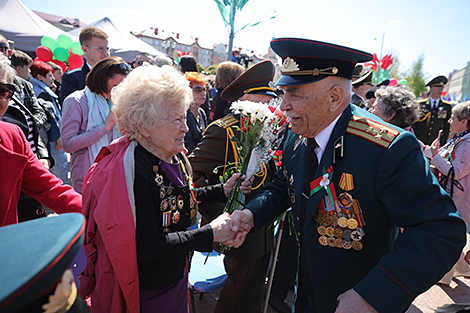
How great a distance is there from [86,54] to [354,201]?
432 centimetres

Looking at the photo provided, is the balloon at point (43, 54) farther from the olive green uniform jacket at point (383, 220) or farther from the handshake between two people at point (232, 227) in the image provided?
the olive green uniform jacket at point (383, 220)

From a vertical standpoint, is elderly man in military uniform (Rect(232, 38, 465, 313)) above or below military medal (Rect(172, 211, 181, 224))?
above

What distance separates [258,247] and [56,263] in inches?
86.7

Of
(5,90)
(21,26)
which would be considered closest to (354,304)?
(5,90)

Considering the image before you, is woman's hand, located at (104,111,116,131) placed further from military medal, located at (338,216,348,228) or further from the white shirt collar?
military medal, located at (338,216,348,228)

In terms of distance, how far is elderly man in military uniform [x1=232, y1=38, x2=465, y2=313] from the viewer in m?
1.38

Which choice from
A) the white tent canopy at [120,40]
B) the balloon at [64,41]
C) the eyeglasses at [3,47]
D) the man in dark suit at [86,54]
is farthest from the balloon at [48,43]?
the man in dark suit at [86,54]

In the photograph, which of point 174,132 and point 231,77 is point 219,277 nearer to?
point 174,132

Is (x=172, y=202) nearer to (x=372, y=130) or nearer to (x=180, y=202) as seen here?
(x=180, y=202)

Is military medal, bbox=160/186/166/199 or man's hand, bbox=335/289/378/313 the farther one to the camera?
military medal, bbox=160/186/166/199

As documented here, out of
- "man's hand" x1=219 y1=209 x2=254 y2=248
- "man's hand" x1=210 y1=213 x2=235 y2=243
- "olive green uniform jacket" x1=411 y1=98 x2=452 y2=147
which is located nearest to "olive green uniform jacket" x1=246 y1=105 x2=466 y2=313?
"man's hand" x1=219 y1=209 x2=254 y2=248

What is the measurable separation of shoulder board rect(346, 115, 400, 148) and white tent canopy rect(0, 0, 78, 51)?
15.9 meters

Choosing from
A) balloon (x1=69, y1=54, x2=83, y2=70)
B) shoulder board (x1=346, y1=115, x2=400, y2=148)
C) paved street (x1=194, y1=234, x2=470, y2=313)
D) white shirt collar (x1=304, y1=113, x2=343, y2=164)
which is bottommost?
paved street (x1=194, y1=234, x2=470, y2=313)

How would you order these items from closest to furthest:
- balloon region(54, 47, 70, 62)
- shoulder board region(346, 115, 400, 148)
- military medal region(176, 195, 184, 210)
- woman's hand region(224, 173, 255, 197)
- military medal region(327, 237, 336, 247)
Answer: shoulder board region(346, 115, 400, 148), military medal region(327, 237, 336, 247), military medal region(176, 195, 184, 210), woman's hand region(224, 173, 255, 197), balloon region(54, 47, 70, 62)
